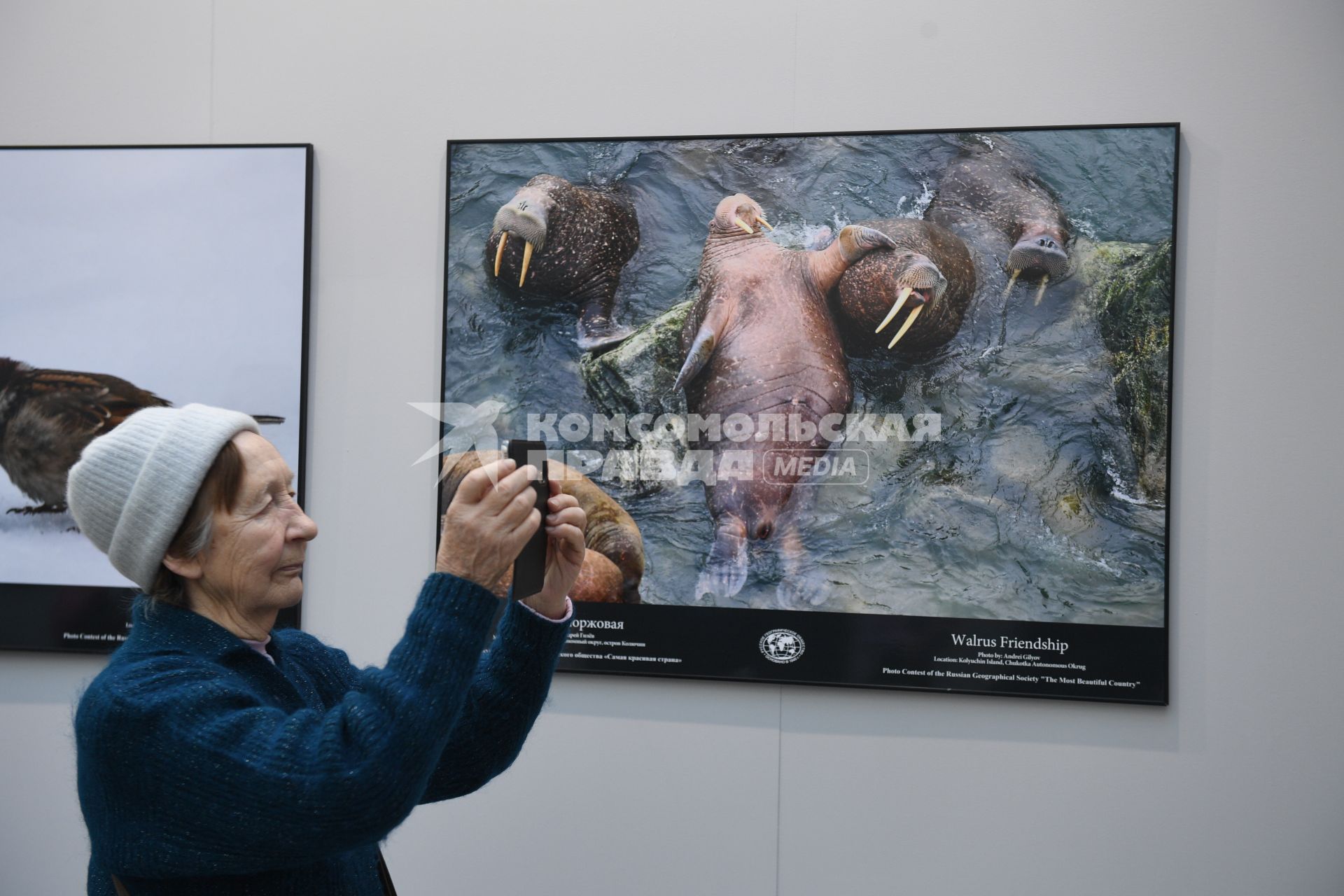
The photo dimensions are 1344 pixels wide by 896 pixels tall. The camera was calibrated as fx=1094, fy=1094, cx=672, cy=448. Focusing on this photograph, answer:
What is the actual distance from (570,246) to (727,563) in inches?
32.2

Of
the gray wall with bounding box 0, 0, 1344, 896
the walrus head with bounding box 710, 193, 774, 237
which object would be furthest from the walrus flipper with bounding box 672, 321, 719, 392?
the gray wall with bounding box 0, 0, 1344, 896

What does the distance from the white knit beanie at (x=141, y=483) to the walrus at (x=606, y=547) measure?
1264mm

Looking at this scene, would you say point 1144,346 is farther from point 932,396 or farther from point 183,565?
point 183,565

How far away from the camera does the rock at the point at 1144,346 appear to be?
2334 millimetres

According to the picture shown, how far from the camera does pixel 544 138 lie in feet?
8.44

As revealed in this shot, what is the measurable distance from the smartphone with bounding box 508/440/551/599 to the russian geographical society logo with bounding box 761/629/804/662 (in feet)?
3.74

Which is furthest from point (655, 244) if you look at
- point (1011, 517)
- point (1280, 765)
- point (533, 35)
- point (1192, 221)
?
point (1280, 765)

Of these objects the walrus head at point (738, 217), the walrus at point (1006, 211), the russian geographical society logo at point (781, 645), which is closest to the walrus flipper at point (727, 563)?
the russian geographical society logo at point (781, 645)

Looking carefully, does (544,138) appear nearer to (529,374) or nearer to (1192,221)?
(529,374)

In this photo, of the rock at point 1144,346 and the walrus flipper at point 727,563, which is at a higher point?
the rock at point 1144,346

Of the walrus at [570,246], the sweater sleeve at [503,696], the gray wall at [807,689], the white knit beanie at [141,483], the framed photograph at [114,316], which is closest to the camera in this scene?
the white knit beanie at [141,483]

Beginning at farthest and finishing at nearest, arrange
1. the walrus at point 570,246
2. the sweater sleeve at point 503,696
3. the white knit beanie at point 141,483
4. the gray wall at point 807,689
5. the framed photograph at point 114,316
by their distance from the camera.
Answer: the framed photograph at point 114,316 < the walrus at point 570,246 < the gray wall at point 807,689 < the sweater sleeve at point 503,696 < the white knit beanie at point 141,483

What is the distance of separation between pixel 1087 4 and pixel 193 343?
7.29ft

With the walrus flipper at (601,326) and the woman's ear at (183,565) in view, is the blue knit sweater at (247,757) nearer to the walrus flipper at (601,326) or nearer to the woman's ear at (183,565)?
the woman's ear at (183,565)
